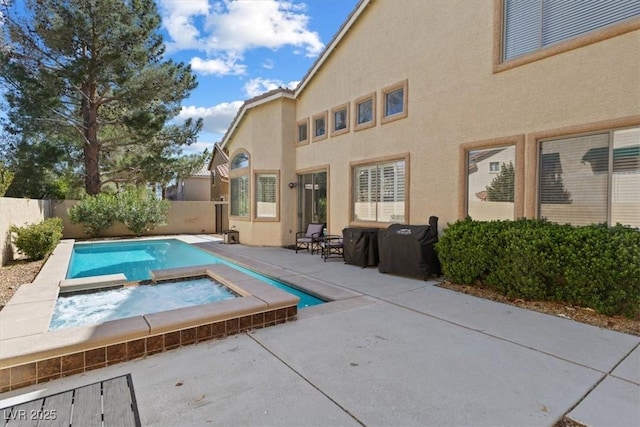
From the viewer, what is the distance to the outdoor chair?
9.98m

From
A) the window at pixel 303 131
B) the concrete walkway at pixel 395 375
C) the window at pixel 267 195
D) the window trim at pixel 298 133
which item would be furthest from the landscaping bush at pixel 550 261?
the window at pixel 267 195

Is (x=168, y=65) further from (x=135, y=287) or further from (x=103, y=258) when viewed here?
(x=135, y=287)

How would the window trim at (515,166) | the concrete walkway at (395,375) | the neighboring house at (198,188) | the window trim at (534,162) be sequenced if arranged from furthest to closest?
the neighboring house at (198,188), the window trim at (515,166), the window trim at (534,162), the concrete walkway at (395,375)

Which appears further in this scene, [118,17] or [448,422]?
[118,17]

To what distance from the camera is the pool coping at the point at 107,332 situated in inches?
122

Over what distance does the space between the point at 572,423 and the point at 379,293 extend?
149 inches

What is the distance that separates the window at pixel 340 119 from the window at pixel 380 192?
57.8 inches

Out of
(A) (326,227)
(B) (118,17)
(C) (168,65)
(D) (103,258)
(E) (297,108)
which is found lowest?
(D) (103,258)

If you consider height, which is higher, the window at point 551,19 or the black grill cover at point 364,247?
the window at point 551,19

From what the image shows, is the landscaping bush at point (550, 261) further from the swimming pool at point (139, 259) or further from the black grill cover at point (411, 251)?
the swimming pool at point (139, 259)

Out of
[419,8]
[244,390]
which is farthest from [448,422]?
[419,8]

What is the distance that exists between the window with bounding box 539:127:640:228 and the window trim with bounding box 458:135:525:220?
0.32 m

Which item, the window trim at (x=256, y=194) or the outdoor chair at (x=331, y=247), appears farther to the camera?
the window trim at (x=256, y=194)

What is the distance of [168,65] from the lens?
1780 centimetres
